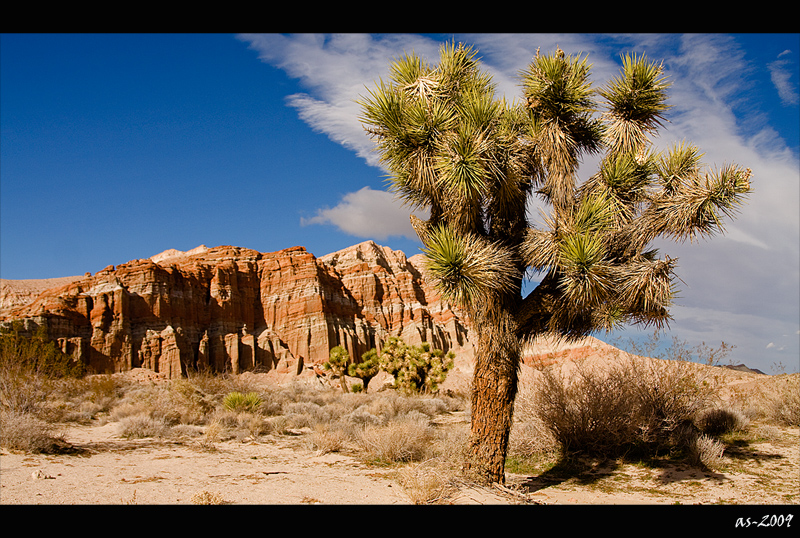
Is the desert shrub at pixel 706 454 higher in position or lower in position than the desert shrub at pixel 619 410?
lower

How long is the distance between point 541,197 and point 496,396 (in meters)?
3.54

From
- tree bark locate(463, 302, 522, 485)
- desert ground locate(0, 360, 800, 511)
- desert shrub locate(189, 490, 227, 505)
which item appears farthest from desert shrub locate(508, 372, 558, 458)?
desert shrub locate(189, 490, 227, 505)

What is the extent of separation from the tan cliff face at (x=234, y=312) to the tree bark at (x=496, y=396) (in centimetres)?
3183

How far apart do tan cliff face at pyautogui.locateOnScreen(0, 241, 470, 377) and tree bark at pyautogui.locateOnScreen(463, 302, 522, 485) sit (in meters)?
31.8

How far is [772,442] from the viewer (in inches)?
436

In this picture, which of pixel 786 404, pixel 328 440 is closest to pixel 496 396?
pixel 328 440

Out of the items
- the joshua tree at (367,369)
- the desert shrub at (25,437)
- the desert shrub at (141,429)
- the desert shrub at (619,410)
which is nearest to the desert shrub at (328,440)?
the desert shrub at (141,429)

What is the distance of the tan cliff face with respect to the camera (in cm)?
4675

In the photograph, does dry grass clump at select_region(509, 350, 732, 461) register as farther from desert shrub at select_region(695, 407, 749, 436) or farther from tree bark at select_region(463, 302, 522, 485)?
tree bark at select_region(463, 302, 522, 485)

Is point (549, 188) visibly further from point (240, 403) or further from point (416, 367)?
point (416, 367)

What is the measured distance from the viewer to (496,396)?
7453 millimetres

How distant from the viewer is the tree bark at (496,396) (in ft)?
24.2

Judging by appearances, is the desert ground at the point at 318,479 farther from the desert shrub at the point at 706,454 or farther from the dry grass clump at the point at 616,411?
the dry grass clump at the point at 616,411
